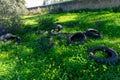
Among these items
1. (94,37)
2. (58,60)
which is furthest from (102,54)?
(94,37)

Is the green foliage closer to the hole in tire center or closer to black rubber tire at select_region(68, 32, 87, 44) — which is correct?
black rubber tire at select_region(68, 32, 87, 44)

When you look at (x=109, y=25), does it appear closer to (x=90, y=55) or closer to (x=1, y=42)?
(x=90, y=55)

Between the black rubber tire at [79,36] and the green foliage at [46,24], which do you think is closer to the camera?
the black rubber tire at [79,36]

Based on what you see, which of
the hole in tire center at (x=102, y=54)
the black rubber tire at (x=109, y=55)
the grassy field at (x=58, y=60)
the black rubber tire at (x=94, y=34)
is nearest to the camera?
the grassy field at (x=58, y=60)

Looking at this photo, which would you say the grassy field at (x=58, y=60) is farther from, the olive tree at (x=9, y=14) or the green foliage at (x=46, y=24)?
the olive tree at (x=9, y=14)

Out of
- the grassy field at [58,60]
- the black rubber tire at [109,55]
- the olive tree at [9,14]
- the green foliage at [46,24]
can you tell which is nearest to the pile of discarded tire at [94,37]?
the black rubber tire at [109,55]

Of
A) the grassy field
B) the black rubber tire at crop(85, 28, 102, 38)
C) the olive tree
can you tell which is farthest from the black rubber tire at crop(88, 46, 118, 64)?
the olive tree

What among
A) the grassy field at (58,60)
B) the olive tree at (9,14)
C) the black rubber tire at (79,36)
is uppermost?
the olive tree at (9,14)

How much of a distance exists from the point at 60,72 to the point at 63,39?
4.03 m

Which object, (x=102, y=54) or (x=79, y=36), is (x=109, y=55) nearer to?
(x=102, y=54)

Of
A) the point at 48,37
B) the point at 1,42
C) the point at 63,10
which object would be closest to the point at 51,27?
the point at 48,37

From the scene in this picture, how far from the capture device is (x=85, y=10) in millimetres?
24219

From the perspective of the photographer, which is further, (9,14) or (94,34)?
(9,14)

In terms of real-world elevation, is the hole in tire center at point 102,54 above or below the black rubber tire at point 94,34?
below
